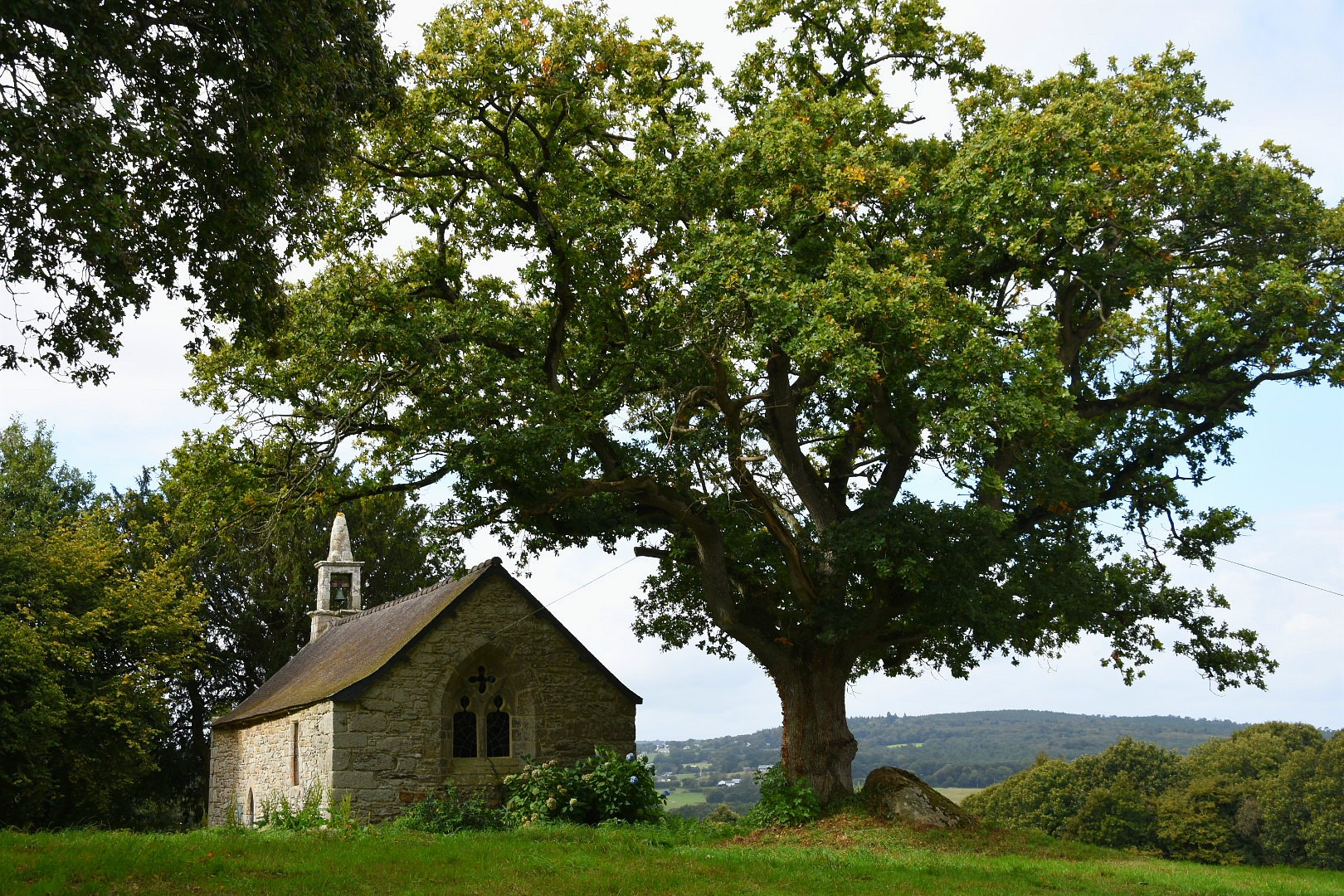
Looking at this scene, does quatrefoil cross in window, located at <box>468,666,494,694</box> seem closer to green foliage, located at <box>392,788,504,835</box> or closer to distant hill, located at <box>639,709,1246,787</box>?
green foliage, located at <box>392,788,504,835</box>

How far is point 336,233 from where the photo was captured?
15.6 m

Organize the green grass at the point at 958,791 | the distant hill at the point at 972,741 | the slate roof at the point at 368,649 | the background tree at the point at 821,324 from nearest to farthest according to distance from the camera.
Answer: the background tree at the point at 821,324 < the slate roof at the point at 368,649 < the green grass at the point at 958,791 < the distant hill at the point at 972,741

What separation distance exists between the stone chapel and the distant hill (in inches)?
1879

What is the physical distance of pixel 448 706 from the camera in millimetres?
18484

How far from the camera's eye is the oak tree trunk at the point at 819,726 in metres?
16.5

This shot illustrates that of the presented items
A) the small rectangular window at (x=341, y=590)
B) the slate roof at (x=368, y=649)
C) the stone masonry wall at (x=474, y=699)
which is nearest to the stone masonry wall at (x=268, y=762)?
the slate roof at (x=368, y=649)

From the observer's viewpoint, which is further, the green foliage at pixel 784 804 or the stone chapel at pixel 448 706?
the stone chapel at pixel 448 706

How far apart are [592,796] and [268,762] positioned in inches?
343

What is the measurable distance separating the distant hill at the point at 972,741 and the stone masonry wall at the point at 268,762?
45.1 m

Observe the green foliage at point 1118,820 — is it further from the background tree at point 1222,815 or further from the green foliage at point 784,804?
the green foliage at point 784,804

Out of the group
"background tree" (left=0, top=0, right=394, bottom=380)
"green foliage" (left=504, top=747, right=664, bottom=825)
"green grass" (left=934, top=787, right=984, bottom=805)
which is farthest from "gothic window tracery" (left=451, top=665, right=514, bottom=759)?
"green grass" (left=934, top=787, right=984, bottom=805)

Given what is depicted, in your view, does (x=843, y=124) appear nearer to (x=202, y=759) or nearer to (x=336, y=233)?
(x=336, y=233)

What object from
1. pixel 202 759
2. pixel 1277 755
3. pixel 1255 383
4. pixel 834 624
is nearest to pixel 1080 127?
pixel 1255 383

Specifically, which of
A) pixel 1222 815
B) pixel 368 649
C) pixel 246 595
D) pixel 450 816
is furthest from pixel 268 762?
pixel 1222 815
